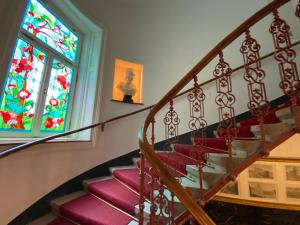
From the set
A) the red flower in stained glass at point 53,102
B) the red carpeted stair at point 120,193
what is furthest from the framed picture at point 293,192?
the red flower in stained glass at point 53,102

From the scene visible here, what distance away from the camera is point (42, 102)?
238 cm

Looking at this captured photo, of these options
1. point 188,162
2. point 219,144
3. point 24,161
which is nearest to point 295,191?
point 219,144

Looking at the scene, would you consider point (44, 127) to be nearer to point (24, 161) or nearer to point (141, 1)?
point (24, 161)

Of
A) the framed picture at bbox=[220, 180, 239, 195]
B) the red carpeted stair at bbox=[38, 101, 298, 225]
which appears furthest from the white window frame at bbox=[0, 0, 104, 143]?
the framed picture at bbox=[220, 180, 239, 195]

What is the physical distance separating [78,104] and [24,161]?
129 cm

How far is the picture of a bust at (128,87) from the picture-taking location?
3383 mm

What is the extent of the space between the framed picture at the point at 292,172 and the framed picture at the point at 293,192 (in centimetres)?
13

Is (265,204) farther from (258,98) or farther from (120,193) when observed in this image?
(120,193)

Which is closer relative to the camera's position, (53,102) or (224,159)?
(224,159)

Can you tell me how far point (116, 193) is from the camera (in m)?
2.16

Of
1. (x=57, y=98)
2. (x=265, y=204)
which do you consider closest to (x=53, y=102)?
(x=57, y=98)

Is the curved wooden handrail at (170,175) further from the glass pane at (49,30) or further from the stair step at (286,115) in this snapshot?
the glass pane at (49,30)

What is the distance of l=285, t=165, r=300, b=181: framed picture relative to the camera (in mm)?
2297

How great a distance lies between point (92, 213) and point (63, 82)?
6.15 feet
